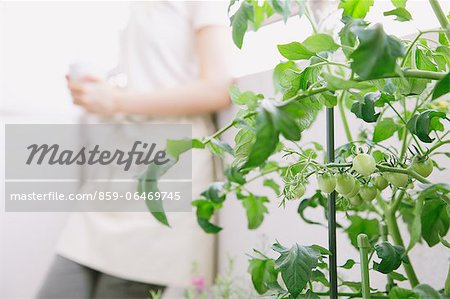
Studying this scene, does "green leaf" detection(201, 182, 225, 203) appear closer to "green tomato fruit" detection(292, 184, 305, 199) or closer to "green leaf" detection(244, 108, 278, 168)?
"green tomato fruit" detection(292, 184, 305, 199)

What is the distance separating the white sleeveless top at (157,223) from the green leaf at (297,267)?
0.79m

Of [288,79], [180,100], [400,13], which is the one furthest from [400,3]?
[180,100]

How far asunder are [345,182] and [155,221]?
87 centimetres

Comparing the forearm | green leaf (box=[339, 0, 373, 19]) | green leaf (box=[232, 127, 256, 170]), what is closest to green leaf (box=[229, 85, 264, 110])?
green leaf (box=[232, 127, 256, 170])

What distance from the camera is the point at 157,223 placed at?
49.8 inches

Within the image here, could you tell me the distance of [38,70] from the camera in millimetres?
1776

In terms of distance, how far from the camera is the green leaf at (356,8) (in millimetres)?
553

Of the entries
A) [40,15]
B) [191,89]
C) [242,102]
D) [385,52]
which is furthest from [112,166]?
[385,52]

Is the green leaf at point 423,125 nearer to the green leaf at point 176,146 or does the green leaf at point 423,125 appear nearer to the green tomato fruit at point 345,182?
the green tomato fruit at point 345,182

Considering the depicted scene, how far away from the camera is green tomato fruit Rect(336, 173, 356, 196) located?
0.46m

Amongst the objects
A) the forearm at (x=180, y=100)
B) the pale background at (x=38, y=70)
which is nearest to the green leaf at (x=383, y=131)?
the forearm at (x=180, y=100)

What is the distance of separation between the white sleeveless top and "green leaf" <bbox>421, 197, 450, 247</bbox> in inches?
30.7

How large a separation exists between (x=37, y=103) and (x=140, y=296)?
0.83 metres

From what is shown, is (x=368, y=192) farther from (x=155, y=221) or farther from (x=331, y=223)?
(x=155, y=221)
